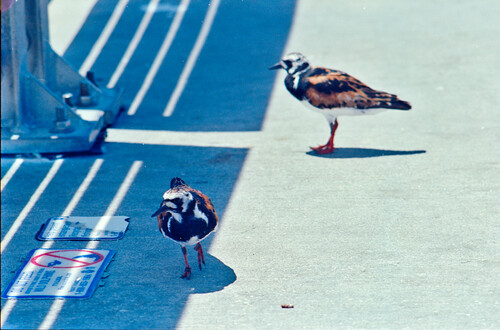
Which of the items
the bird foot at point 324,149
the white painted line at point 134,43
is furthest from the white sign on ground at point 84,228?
the white painted line at point 134,43

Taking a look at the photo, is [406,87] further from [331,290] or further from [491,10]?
[331,290]

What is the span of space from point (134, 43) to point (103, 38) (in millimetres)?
626

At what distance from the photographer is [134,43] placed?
1308 centimetres

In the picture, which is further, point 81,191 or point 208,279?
point 81,191

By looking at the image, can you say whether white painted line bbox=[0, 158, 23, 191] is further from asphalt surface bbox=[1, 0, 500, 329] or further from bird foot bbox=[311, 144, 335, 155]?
bird foot bbox=[311, 144, 335, 155]

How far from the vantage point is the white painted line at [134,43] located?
1170cm

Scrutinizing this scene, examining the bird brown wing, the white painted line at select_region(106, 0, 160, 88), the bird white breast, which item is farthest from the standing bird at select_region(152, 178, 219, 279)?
the white painted line at select_region(106, 0, 160, 88)

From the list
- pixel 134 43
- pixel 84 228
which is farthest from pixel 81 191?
pixel 134 43

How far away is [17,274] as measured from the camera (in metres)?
6.25

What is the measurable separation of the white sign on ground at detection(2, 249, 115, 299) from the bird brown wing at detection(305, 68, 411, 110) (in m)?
3.23

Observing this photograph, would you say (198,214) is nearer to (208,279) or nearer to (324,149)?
(208,279)

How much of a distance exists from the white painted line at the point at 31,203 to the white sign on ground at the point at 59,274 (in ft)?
1.47

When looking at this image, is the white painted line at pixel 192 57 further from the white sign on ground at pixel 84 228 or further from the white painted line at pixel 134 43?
the white sign on ground at pixel 84 228

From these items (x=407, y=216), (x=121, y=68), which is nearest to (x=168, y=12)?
(x=121, y=68)
